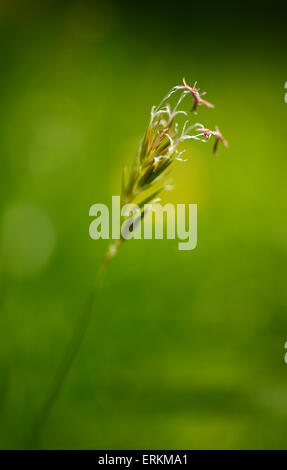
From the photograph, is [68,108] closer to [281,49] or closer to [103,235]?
[103,235]

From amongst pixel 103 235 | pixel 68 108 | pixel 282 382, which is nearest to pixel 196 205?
pixel 103 235

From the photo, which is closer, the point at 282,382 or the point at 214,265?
the point at 282,382

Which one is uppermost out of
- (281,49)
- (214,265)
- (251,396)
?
(281,49)

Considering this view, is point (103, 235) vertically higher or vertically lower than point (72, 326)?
higher
